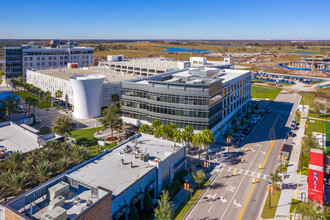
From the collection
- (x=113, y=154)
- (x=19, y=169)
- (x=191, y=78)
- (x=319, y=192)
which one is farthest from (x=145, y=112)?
(x=319, y=192)

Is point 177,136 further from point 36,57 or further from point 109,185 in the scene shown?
point 36,57

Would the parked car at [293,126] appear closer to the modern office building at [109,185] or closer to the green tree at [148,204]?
the modern office building at [109,185]

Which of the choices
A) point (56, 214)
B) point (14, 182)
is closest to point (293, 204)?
point (56, 214)

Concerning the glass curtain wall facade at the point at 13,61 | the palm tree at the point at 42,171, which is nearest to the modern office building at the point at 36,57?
the glass curtain wall facade at the point at 13,61

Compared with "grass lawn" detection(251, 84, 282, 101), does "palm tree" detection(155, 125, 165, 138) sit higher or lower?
lower

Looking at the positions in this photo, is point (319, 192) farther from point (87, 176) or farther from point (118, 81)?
point (118, 81)

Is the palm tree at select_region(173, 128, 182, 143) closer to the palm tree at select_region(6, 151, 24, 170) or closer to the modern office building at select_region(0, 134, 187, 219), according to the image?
the modern office building at select_region(0, 134, 187, 219)

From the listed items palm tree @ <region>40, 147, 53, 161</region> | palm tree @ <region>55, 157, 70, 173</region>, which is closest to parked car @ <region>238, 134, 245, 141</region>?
palm tree @ <region>55, 157, 70, 173</region>
